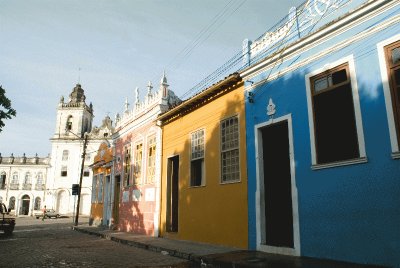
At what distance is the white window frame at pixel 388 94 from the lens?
589cm

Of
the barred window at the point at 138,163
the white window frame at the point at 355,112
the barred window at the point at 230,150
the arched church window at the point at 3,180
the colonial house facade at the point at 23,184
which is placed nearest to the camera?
the white window frame at the point at 355,112

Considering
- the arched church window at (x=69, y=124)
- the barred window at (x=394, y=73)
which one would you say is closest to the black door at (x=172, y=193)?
the barred window at (x=394, y=73)

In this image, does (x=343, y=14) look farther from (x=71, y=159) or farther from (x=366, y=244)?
(x=71, y=159)

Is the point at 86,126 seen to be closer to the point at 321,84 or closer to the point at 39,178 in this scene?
the point at 39,178

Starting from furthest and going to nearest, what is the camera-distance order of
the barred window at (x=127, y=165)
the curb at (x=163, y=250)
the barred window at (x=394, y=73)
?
the barred window at (x=127, y=165), the curb at (x=163, y=250), the barred window at (x=394, y=73)

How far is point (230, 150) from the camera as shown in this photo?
10148 millimetres

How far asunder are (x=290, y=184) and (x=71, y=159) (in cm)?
4769

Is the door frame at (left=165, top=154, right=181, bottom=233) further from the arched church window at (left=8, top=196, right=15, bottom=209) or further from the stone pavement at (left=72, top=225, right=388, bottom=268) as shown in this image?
the arched church window at (left=8, top=196, right=15, bottom=209)

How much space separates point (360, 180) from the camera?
20.9ft

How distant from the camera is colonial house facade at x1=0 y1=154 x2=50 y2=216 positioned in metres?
56.3

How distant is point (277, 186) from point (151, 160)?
7.65m

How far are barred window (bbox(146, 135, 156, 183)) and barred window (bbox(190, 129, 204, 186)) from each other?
3.17m

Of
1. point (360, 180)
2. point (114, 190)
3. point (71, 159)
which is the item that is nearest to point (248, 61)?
point (360, 180)

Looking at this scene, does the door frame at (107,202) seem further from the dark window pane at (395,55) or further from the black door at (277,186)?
the dark window pane at (395,55)
